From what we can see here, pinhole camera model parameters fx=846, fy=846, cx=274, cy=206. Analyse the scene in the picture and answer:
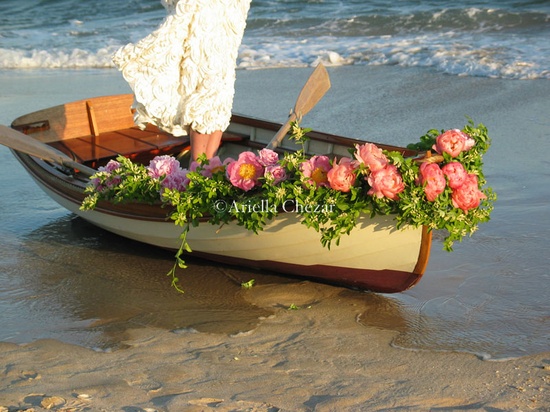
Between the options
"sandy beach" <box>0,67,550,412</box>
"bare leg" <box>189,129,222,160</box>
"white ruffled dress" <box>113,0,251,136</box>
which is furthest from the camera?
"bare leg" <box>189,129,222,160</box>

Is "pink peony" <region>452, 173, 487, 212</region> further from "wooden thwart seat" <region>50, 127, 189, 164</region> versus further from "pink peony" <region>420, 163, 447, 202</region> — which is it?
"wooden thwart seat" <region>50, 127, 189, 164</region>

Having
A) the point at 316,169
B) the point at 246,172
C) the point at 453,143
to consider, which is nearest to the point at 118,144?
the point at 246,172

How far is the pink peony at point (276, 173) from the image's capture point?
14.3 ft

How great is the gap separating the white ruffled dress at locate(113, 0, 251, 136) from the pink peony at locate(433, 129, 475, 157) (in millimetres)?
1660

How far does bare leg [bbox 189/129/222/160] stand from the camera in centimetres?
548

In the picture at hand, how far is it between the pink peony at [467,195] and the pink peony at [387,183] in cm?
27

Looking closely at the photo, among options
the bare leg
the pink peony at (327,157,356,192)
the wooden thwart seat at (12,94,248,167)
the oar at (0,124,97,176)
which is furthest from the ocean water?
the pink peony at (327,157,356,192)

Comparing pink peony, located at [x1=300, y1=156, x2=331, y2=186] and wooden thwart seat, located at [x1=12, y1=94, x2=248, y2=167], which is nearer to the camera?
pink peony, located at [x1=300, y1=156, x2=331, y2=186]

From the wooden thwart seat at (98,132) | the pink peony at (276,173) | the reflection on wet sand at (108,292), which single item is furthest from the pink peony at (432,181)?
the wooden thwart seat at (98,132)

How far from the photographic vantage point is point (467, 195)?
4105mm

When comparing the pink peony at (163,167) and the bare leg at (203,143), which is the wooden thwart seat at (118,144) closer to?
the bare leg at (203,143)

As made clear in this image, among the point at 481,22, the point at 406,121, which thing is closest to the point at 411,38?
the point at 481,22

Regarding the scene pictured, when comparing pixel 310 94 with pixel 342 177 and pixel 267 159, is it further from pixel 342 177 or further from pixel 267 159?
pixel 342 177

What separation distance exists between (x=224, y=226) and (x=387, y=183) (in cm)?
108
